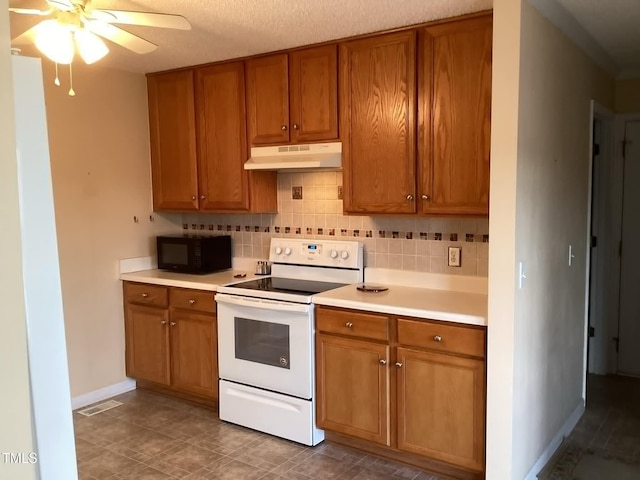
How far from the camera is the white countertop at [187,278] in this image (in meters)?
3.66

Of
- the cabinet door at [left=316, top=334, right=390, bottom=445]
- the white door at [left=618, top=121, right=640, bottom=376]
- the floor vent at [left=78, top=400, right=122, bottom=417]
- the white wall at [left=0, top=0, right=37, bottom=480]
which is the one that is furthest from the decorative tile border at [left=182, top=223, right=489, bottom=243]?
the white wall at [left=0, top=0, right=37, bottom=480]

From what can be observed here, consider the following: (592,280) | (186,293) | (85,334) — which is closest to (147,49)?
(186,293)

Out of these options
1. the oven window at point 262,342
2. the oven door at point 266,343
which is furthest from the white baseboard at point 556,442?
the oven window at point 262,342

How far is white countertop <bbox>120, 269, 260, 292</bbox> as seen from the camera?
3.66 m

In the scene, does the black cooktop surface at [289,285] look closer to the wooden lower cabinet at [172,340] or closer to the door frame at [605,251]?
the wooden lower cabinet at [172,340]

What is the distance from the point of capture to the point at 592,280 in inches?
171

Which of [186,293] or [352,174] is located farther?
[186,293]

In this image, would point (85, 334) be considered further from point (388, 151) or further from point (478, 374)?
point (478, 374)

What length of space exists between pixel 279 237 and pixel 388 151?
124 centimetres

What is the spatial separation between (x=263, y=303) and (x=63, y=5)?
1849 millimetres

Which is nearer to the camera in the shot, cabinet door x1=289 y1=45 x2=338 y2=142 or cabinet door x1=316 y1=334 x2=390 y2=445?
cabinet door x1=316 y1=334 x2=390 y2=445

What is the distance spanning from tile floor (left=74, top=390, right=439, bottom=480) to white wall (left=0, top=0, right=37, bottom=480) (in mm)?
2150

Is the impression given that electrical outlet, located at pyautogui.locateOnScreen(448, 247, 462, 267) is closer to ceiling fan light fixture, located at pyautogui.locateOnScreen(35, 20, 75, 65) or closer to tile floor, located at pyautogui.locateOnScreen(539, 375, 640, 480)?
tile floor, located at pyautogui.locateOnScreen(539, 375, 640, 480)

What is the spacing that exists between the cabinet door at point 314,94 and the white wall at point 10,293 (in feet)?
8.29
